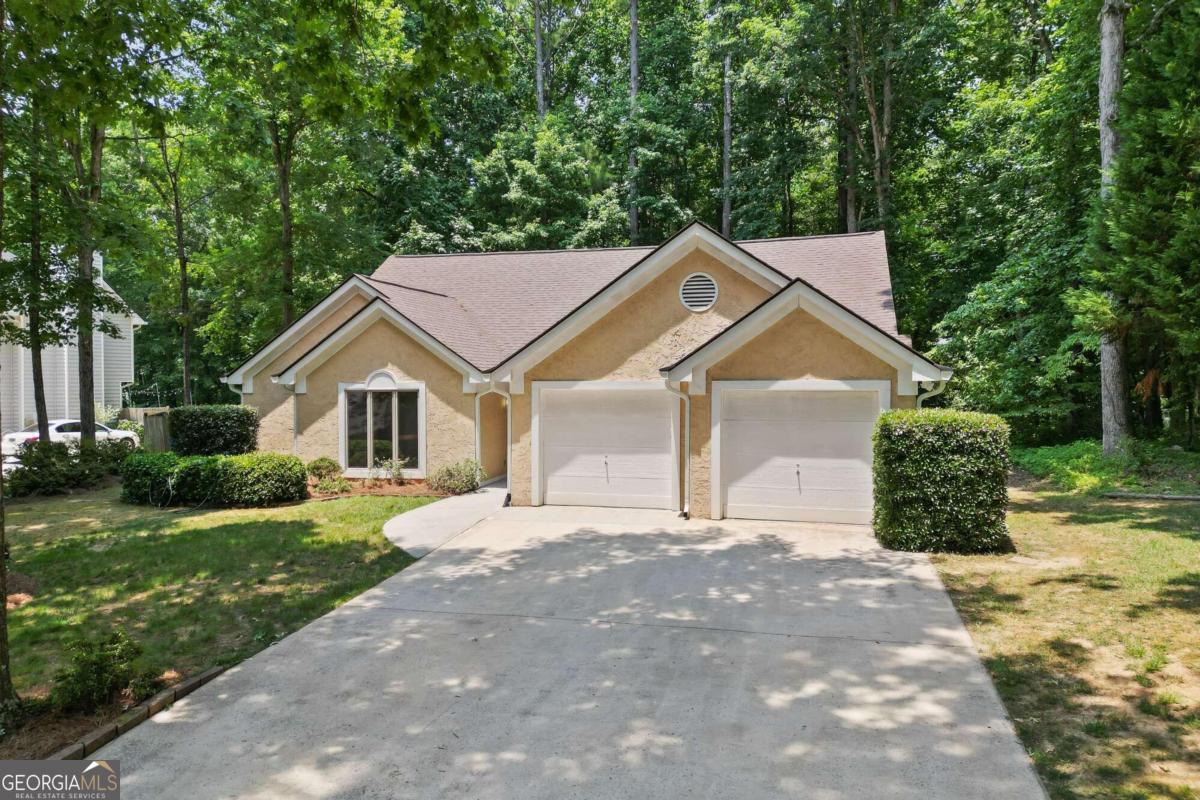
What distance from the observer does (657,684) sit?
534cm

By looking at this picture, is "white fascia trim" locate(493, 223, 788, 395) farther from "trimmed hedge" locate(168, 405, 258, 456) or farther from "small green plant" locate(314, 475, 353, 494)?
"trimmed hedge" locate(168, 405, 258, 456)

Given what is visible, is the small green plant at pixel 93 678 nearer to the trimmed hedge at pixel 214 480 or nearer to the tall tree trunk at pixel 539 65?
the trimmed hedge at pixel 214 480

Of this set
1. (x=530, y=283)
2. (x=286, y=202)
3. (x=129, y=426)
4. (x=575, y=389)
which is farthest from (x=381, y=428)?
(x=129, y=426)

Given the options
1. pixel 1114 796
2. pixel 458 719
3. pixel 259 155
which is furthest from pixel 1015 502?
pixel 259 155

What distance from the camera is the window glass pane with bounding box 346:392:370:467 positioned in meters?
15.8

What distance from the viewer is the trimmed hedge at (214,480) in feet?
42.8

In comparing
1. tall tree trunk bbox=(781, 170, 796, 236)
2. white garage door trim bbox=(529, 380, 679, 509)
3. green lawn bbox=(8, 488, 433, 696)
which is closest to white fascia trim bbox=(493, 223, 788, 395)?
white garage door trim bbox=(529, 380, 679, 509)

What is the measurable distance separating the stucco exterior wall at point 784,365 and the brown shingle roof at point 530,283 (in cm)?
210

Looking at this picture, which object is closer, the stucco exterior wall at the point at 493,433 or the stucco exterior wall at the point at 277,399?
the stucco exterior wall at the point at 493,433

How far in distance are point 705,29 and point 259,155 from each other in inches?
761

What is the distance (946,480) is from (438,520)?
808 cm

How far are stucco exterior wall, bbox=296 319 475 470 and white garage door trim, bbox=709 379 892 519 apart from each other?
606 centimetres

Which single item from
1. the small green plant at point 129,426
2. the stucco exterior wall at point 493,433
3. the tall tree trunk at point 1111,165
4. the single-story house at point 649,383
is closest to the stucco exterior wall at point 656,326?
the single-story house at point 649,383

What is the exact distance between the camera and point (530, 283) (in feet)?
61.0
